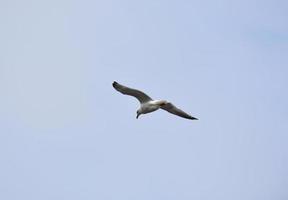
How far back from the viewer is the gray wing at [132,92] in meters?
111

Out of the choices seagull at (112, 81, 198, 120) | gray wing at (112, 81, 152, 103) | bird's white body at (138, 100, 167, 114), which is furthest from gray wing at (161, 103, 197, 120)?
gray wing at (112, 81, 152, 103)

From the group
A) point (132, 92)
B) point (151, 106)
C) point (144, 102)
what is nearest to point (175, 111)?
point (144, 102)

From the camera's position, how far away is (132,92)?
112m

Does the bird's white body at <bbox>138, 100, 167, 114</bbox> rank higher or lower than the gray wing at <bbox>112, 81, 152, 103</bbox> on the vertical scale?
lower

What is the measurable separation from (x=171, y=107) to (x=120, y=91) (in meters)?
4.58

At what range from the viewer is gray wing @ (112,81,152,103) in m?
111

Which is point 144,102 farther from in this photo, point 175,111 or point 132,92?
point 175,111

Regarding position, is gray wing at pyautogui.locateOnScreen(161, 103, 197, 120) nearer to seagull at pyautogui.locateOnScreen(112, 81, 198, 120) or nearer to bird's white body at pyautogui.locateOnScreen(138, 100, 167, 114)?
seagull at pyautogui.locateOnScreen(112, 81, 198, 120)

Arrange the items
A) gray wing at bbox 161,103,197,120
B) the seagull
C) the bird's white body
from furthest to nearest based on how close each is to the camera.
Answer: gray wing at bbox 161,103,197,120 < the seagull < the bird's white body

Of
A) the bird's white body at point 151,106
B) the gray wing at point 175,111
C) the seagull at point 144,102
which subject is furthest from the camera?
the gray wing at point 175,111

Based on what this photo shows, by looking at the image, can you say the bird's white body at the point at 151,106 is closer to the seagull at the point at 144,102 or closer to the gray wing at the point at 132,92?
the seagull at the point at 144,102

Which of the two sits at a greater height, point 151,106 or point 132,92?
point 132,92

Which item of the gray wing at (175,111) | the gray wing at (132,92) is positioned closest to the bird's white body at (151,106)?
the gray wing at (132,92)

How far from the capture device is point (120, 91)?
111938mm
